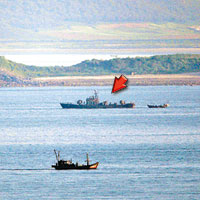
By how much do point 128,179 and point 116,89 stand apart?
71.0ft

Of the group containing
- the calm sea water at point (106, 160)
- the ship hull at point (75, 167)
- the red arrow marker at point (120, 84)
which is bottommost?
the calm sea water at point (106, 160)

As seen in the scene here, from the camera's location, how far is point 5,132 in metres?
140

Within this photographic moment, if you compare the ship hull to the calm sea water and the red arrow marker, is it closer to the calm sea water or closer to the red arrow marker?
the calm sea water

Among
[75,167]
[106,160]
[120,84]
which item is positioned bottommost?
[106,160]

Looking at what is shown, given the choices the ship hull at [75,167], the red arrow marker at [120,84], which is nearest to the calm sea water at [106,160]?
the ship hull at [75,167]

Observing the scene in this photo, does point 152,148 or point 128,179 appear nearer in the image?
point 128,179

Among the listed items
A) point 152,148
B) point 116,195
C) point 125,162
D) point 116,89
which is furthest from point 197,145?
point 116,89

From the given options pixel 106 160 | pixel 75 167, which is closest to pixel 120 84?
pixel 75 167

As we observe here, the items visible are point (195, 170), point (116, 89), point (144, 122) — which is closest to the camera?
point (116, 89)

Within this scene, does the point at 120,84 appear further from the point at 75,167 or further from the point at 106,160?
the point at 106,160

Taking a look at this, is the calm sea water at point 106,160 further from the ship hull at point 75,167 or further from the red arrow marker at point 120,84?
the red arrow marker at point 120,84

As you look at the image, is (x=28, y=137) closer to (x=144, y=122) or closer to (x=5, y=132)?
(x=5, y=132)

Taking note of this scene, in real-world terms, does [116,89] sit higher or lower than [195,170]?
higher

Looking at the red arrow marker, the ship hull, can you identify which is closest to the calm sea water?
the ship hull
